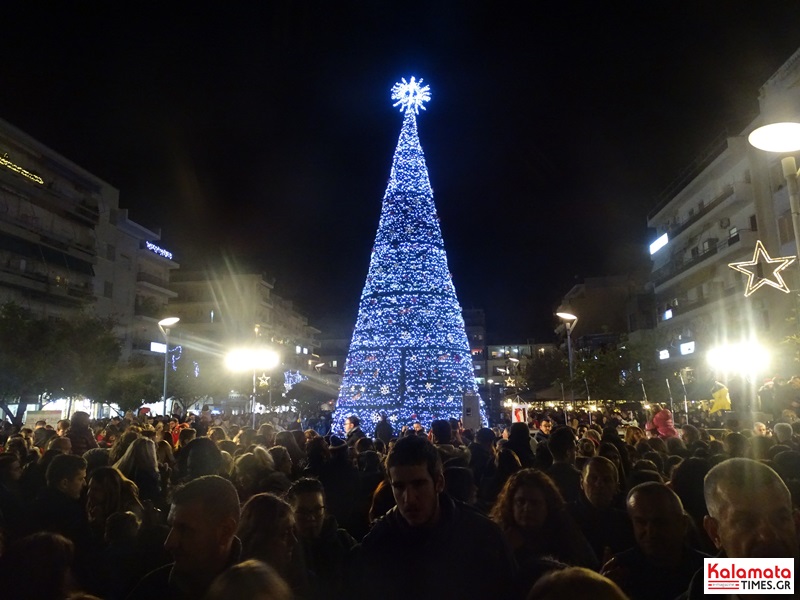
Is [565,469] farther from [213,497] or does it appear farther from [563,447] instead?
[213,497]

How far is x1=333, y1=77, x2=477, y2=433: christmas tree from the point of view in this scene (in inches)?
982

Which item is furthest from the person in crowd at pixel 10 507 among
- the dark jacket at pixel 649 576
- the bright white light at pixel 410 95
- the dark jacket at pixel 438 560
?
the bright white light at pixel 410 95

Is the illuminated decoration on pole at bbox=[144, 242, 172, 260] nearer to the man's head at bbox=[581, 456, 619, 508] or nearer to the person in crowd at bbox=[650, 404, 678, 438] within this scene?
the person in crowd at bbox=[650, 404, 678, 438]

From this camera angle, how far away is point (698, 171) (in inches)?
1459

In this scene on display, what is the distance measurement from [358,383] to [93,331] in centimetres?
1884

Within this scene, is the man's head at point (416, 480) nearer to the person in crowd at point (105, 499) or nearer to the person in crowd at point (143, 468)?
the person in crowd at point (105, 499)

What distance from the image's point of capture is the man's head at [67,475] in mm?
5096

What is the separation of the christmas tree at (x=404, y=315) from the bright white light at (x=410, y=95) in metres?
1.79

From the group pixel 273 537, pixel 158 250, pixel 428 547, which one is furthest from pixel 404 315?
pixel 158 250

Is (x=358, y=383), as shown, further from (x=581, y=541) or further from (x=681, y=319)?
(x=681, y=319)

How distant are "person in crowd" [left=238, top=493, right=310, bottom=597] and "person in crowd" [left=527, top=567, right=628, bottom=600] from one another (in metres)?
1.96

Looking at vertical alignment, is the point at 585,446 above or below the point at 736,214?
below

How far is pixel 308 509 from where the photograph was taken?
404 centimetres

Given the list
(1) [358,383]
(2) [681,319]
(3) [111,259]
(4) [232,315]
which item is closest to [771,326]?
(2) [681,319]
